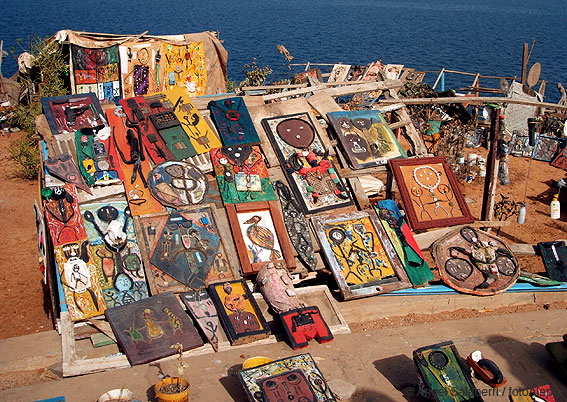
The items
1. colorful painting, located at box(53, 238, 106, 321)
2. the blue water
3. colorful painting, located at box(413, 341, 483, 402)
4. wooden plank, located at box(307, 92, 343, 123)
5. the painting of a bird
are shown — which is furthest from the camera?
the blue water

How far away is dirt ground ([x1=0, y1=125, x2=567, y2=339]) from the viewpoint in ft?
27.0

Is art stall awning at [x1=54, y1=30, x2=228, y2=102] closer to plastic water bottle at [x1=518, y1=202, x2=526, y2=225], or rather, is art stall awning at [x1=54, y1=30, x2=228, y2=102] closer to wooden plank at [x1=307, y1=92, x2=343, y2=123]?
wooden plank at [x1=307, y1=92, x2=343, y2=123]

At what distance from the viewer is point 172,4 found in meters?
62.1

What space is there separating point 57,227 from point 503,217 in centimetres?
804

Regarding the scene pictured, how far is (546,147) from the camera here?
14.3 metres

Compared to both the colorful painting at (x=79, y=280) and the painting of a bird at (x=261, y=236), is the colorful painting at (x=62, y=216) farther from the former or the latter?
the painting of a bird at (x=261, y=236)

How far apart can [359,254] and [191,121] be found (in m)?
3.17

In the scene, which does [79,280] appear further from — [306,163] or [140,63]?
[140,63]

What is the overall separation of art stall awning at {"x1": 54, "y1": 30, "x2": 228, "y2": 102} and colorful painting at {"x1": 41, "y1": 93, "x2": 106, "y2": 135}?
4.52 m

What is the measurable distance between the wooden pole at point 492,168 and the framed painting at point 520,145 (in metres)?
5.46

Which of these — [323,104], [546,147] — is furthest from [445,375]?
[546,147]

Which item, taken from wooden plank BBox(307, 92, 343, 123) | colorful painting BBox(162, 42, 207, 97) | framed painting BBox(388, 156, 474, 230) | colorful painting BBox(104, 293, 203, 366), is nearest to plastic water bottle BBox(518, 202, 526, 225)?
framed painting BBox(388, 156, 474, 230)

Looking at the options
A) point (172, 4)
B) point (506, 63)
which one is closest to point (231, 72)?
point (506, 63)

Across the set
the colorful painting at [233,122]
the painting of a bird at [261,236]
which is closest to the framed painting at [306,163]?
the colorful painting at [233,122]
